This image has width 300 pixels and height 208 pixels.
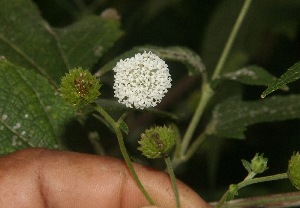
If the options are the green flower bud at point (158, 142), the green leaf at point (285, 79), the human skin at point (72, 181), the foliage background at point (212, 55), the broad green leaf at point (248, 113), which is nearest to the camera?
the green leaf at point (285, 79)

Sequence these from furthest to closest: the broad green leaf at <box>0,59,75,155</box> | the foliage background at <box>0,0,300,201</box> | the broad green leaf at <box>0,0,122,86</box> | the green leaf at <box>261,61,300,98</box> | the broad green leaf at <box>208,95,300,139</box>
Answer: the foliage background at <box>0,0,300,201</box>
the broad green leaf at <box>0,0,122,86</box>
the broad green leaf at <box>208,95,300,139</box>
the broad green leaf at <box>0,59,75,155</box>
the green leaf at <box>261,61,300,98</box>

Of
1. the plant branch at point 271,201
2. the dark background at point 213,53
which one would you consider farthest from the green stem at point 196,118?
the plant branch at point 271,201

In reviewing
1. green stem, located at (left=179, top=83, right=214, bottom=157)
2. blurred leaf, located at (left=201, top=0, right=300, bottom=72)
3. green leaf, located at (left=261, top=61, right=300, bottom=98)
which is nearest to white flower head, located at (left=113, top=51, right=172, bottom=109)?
green leaf, located at (left=261, top=61, right=300, bottom=98)

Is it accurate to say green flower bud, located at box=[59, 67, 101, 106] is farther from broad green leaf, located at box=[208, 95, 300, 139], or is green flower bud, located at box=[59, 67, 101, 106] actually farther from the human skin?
broad green leaf, located at box=[208, 95, 300, 139]

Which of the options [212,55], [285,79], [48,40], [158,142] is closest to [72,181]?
[158,142]

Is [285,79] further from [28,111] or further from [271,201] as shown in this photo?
[28,111]

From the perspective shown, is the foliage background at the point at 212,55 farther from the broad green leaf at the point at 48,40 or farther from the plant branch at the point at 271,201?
the plant branch at the point at 271,201
